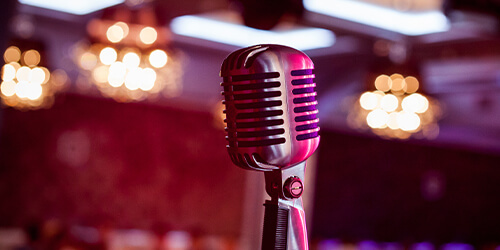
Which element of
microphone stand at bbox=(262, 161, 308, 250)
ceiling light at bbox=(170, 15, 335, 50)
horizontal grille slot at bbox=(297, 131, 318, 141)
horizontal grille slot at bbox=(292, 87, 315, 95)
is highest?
ceiling light at bbox=(170, 15, 335, 50)

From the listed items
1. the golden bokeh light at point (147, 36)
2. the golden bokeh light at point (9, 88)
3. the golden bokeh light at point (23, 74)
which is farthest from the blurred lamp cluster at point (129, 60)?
the golden bokeh light at point (9, 88)

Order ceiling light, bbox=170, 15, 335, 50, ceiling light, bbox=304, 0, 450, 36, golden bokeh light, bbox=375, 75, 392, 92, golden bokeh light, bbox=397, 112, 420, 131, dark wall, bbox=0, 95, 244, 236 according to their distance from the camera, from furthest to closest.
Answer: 1. dark wall, bbox=0, 95, 244, 236
2. ceiling light, bbox=170, 15, 335, 50
3. ceiling light, bbox=304, 0, 450, 36
4. golden bokeh light, bbox=397, 112, 420, 131
5. golden bokeh light, bbox=375, 75, 392, 92

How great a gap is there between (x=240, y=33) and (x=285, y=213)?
7.40 m

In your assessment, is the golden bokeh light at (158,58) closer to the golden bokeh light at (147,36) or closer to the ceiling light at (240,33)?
the golden bokeh light at (147,36)

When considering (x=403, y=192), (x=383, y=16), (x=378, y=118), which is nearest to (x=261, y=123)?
(x=378, y=118)

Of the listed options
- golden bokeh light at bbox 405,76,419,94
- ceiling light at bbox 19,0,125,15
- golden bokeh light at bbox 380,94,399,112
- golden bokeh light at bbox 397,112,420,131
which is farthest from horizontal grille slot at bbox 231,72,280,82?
ceiling light at bbox 19,0,125,15

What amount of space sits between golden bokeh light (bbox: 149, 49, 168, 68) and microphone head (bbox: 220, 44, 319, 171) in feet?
12.6

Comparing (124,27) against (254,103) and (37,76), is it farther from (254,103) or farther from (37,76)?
(254,103)

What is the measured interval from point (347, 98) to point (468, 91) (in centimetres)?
192

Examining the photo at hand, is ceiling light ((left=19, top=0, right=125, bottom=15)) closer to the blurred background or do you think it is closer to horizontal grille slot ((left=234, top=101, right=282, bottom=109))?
the blurred background

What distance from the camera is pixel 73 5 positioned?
7.19 metres

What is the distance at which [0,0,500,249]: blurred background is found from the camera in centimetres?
538

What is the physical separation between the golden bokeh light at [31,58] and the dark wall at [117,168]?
3245 mm

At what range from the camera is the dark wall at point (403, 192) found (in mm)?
11109
